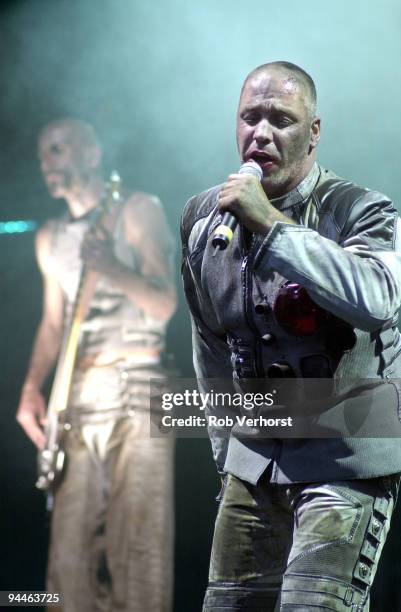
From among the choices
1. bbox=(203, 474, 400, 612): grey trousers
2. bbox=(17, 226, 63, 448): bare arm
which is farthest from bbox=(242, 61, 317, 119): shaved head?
bbox=(17, 226, 63, 448): bare arm

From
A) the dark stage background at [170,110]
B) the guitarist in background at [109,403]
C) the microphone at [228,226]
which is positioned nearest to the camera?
the microphone at [228,226]

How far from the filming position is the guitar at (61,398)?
3.93 meters

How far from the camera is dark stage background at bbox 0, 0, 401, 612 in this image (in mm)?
3705

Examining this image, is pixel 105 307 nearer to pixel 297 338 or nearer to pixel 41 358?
pixel 41 358

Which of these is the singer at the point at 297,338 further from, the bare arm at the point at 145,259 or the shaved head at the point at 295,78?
the bare arm at the point at 145,259

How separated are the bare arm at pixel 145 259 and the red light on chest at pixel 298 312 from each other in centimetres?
190

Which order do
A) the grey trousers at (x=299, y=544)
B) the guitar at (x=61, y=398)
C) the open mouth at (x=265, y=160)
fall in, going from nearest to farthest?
the grey trousers at (x=299, y=544) → the open mouth at (x=265, y=160) → the guitar at (x=61, y=398)

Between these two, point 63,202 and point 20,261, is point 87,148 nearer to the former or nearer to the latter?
point 63,202

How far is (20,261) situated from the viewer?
4121 mm

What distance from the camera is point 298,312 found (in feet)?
6.54

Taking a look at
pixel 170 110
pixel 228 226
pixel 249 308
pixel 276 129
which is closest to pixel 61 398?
pixel 170 110

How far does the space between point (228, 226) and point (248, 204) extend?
6 centimetres

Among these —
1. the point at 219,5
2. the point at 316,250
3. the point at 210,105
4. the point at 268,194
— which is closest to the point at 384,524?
the point at 316,250

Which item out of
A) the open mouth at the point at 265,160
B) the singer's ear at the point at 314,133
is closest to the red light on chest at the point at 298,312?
the open mouth at the point at 265,160
